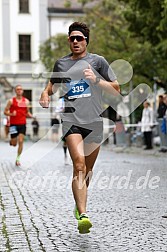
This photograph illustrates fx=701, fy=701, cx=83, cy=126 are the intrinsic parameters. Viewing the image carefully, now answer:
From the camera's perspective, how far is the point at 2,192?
10.3 metres

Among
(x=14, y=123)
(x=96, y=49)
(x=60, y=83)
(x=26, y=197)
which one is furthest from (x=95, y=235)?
(x=96, y=49)

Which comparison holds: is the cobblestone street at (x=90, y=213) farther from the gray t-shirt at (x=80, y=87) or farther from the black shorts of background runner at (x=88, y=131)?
the gray t-shirt at (x=80, y=87)

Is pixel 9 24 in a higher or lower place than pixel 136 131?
higher

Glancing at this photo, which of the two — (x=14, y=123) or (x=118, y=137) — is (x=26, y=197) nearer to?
(x=14, y=123)

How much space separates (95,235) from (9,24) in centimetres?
4855

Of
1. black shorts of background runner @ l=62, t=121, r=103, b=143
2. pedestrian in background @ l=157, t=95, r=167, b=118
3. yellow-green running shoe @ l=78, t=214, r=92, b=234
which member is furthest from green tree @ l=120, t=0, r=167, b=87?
yellow-green running shoe @ l=78, t=214, r=92, b=234

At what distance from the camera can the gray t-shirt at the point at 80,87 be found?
21.6 feet

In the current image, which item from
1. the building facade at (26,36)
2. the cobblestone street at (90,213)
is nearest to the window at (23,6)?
the building facade at (26,36)

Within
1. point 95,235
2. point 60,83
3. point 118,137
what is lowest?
point 118,137

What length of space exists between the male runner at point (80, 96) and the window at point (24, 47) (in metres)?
48.0

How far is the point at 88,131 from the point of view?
6.73m

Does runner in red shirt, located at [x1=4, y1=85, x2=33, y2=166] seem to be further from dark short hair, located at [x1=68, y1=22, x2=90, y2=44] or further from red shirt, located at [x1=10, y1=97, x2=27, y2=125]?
dark short hair, located at [x1=68, y1=22, x2=90, y2=44]

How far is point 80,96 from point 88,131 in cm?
37

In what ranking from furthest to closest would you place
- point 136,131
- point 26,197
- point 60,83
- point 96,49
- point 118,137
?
point 96,49 < point 118,137 < point 136,131 < point 26,197 < point 60,83
